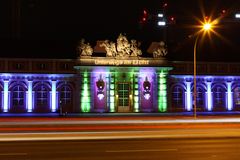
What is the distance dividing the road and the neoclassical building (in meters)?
34.4

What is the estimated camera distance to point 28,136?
2586cm

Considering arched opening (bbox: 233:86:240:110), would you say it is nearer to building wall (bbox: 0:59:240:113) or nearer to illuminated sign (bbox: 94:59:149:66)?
building wall (bbox: 0:59:240:113)

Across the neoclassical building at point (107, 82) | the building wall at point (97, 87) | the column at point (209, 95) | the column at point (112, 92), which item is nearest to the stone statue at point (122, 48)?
the neoclassical building at point (107, 82)

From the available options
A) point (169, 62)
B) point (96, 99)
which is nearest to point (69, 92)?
point (96, 99)

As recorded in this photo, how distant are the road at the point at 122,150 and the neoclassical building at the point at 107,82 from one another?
113 ft

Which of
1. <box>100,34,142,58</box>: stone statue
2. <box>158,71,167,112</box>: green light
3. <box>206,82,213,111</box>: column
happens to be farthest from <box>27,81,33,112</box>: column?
<box>206,82,213,111</box>: column

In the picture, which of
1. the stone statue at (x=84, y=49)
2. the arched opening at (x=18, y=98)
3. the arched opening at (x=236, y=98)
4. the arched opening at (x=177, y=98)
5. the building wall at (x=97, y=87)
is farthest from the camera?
the arched opening at (x=236, y=98)

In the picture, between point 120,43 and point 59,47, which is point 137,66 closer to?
point 120,43

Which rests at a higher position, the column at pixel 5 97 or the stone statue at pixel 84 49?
the stone statue at pixel 84 49

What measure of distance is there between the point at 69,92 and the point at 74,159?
41.7 metres

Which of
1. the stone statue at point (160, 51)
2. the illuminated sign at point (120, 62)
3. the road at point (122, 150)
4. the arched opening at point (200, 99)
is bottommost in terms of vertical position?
the road at point (122, 150)

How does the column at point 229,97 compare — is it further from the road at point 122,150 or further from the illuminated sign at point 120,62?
the road at point 122,150

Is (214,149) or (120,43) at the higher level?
(120,43)

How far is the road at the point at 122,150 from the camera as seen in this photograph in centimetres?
1724
